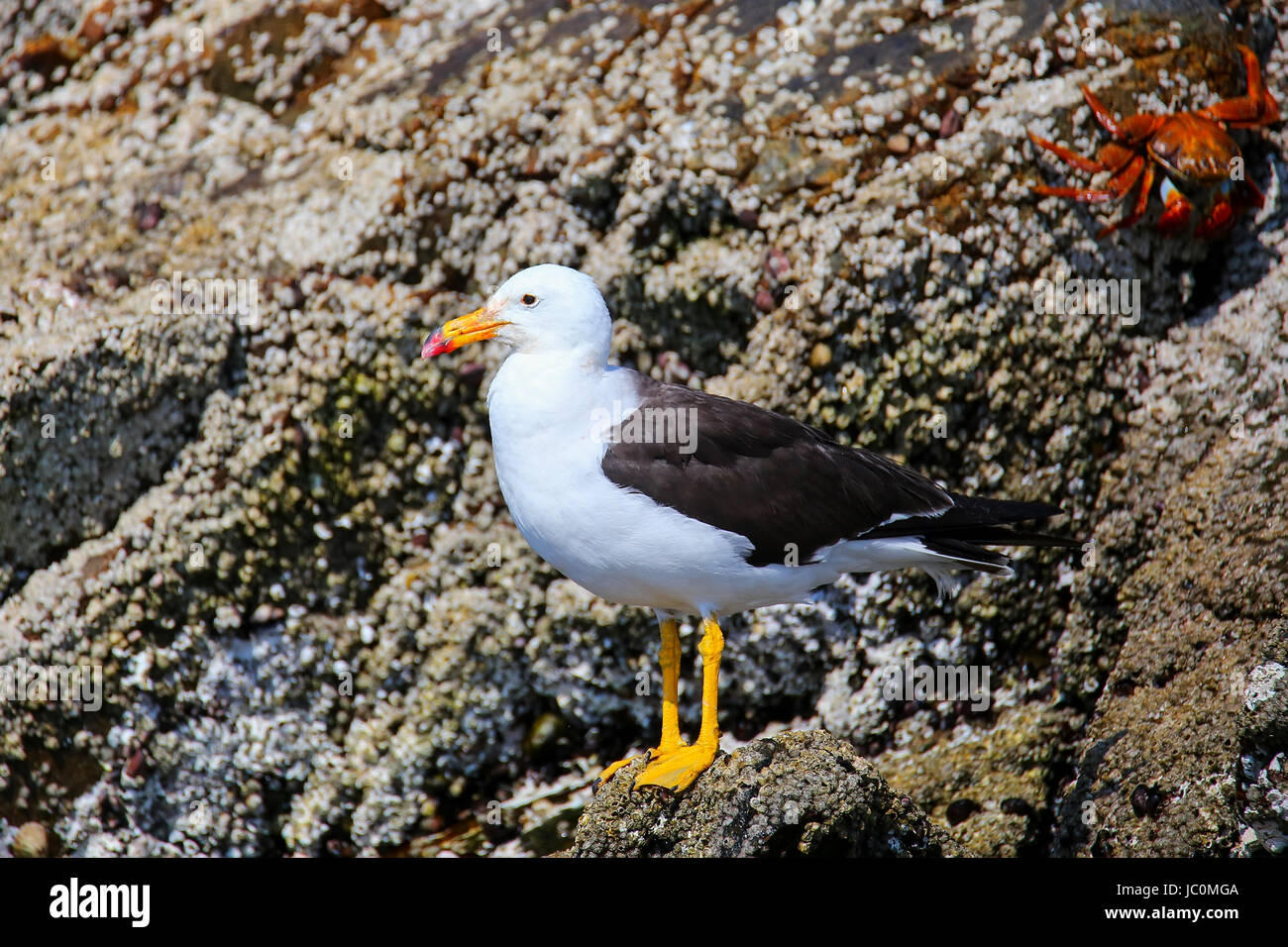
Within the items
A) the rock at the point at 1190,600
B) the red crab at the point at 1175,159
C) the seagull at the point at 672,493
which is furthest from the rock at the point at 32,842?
the red crab at the point at 1175,159

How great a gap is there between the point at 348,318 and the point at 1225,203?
17.3ft

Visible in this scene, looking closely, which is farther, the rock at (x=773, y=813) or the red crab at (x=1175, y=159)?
the red crab at (x=1175, y=159)

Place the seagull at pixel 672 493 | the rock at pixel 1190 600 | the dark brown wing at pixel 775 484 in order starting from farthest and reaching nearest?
the rock at pixel 1190 600, the dark brown wing at pixel 775 484, the seagull at pixel 672 493

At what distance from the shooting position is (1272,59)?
738 centimetres

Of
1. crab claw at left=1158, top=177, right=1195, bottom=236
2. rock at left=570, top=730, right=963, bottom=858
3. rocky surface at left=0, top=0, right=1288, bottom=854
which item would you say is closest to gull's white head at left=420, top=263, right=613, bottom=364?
rocky surface at left=0, top=0, right=1288, bottom=854

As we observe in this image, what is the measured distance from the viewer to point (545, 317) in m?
5.14

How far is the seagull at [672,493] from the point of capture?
16.2ft

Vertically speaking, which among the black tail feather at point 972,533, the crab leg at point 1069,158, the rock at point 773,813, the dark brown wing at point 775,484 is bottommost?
the rock at point 773,813

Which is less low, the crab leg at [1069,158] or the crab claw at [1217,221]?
the crab leg at [1069,158]

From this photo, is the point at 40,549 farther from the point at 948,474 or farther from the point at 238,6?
the point at 948,474

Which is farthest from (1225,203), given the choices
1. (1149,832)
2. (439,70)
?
(439,70)

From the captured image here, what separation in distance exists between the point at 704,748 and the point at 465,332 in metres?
2.15

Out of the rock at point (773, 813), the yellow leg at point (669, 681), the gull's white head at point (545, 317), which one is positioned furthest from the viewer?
the yellow leg at point (669, 681)

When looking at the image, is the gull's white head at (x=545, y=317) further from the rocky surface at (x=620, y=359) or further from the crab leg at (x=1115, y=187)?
the crab leg at (x=1115, y=187)
